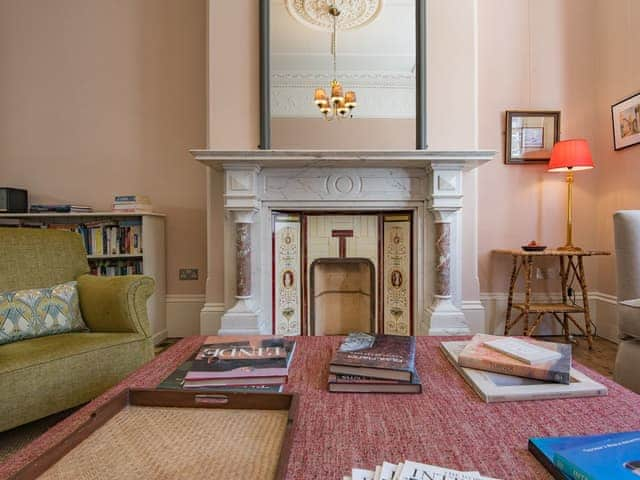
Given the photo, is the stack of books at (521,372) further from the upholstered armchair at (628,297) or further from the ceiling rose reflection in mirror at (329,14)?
the ceiling rose reflection in mirror at (329,14)

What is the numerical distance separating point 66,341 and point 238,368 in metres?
1.14

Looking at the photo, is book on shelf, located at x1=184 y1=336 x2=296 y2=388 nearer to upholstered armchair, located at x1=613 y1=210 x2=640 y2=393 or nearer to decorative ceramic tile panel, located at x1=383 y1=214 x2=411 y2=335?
upholstered armchair, located at x1=613 y1=210 x2=640 y2=393

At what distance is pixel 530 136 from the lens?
297 centimetres

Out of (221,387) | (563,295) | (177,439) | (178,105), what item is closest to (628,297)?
(563,295)

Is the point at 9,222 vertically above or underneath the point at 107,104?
underneath

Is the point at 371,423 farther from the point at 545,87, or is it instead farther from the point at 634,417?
the point at 545,87

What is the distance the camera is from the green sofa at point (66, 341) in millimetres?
1441

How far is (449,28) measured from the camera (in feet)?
8.91

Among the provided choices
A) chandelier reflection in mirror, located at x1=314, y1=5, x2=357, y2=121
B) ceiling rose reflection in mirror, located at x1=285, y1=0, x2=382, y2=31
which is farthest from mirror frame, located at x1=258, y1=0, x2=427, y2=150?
chandelier reflection in mirror, located at x1=314, y1=5, x2=357, y2=121

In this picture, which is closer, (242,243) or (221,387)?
(221,387)

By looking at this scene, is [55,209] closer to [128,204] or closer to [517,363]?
[128,204]

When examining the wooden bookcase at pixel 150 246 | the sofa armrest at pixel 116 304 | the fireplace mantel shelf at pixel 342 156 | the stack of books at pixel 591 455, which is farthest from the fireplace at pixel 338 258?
the stack of books at pixel 591 455

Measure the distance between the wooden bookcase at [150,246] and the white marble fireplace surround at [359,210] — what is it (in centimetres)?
44

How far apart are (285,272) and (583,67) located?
2928 millimetres
